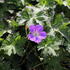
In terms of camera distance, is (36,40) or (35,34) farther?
(35,34)

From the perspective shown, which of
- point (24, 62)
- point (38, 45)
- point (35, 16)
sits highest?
point (35, 16)

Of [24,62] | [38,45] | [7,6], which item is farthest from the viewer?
[7,6]

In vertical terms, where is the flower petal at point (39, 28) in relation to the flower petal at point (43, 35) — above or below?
above

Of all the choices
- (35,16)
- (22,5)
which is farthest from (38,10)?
(22,5)

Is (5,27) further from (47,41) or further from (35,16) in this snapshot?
(47,41)

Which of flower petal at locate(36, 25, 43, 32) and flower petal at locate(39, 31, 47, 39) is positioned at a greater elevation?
flower petal at locate(36, 25, 43, 32)
